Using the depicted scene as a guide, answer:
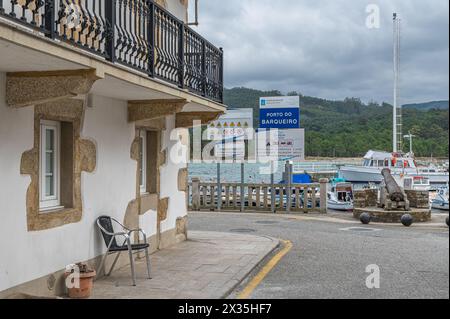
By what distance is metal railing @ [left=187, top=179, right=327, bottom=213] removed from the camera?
1906 cm

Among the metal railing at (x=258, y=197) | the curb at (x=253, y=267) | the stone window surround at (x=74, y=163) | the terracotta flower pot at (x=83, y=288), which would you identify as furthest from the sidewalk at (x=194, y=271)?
the metal railing at (x=258, y=197)

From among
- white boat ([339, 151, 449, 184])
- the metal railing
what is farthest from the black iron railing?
white boat ([339, 151, 449, 184])

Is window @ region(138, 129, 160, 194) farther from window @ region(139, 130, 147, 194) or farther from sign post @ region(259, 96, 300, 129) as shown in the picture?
sign post @ region(259, 96, 300, 129)

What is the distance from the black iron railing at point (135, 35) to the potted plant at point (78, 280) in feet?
9.10

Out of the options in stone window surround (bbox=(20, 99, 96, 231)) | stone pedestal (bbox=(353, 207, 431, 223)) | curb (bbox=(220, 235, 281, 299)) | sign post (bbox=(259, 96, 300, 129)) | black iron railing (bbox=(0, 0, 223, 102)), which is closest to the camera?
black iron railing (bbox=(0, 0, 223, 102))

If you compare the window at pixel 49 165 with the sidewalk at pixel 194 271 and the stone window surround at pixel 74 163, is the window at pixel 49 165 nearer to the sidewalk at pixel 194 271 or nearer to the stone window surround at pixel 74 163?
the stone window surround at pixel 74 163

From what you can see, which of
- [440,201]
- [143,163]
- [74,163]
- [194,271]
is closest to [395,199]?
[143,163]

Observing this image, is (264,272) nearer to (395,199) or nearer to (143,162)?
(143,162)

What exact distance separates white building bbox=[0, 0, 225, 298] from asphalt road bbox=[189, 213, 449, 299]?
2.52m

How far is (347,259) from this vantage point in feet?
33.9

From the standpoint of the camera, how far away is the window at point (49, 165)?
7.24 metres

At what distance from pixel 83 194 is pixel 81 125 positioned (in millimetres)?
999

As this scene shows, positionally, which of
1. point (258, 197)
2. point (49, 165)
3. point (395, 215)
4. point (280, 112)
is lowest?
point (395, 215)
